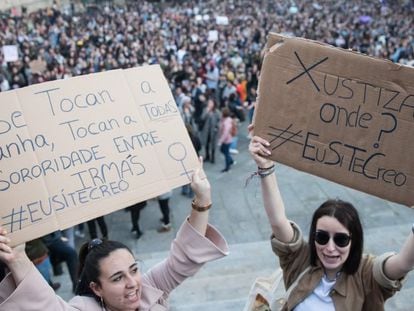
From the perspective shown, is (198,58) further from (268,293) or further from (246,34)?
(268,293)

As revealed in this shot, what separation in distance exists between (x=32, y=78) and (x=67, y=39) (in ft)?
24.0

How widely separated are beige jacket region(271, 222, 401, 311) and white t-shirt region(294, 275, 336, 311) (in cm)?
2

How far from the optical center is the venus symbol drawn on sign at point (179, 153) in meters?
2.59

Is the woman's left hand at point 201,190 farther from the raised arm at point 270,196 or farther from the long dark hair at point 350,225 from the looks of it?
the long dark hair at point 350,225

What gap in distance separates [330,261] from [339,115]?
69 centimetres

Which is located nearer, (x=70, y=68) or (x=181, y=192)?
(x=181, y=192)

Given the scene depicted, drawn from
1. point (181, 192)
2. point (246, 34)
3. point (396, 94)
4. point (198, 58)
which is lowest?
point (246, 34)

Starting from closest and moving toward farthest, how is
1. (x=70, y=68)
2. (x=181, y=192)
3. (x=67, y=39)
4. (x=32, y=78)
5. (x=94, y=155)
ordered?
1. (x=94, y=155)
2. (x=181, y=192)
3. (x=32, y=78)
4. (x=70, y=68)
5. (x=67, y=39)

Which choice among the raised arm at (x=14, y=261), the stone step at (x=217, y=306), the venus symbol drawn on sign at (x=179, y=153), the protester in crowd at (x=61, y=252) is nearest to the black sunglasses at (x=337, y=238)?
the venus symbol drawn on sign at (x=179, y=153)

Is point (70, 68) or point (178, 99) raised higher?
point (178, 99)

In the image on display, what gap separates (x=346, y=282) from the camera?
2.32 m

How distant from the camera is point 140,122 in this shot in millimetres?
2609

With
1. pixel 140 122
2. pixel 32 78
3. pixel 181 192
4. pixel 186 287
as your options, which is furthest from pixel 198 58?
pixel 140 122

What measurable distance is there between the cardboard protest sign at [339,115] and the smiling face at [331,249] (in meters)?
0.21
